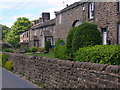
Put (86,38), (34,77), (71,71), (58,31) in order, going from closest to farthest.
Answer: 1. (71,71)
2. (34,77)
3. (86,38)
4. (58,31)

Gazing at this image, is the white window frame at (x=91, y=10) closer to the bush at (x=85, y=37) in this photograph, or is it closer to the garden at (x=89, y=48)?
the garden at (x=89, y=48)

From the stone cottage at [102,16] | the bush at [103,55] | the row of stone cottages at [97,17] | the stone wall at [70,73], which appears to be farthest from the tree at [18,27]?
the bush at [103,55]

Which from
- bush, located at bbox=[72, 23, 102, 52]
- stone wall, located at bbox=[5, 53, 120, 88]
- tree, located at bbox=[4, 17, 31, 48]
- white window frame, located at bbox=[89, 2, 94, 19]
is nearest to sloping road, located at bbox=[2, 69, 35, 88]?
stone wall, located at bbox=[5, 53, 120, 88]

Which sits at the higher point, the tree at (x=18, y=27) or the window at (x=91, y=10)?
the tree at (x=18, y=27)

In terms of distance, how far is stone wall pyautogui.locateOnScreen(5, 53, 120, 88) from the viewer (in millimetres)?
6945

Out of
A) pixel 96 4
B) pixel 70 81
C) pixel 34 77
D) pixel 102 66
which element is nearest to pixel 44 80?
pixel 34 77

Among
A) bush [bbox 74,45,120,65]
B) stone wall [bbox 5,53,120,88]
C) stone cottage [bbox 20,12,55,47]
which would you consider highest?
stone cottage [bbox 20,12,55,47]

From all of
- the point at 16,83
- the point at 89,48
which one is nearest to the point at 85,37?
the point at 89,48

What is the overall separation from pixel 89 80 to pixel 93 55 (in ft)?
13.8

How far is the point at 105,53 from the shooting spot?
11289 millimetres

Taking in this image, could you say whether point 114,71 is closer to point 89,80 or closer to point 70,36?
point 89,80

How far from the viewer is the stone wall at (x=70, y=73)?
6945mm

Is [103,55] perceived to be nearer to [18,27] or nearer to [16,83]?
[16,83]

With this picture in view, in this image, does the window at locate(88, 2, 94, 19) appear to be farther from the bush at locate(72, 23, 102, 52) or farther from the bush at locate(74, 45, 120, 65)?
the bush at locate(74, 45, 120, 65)
